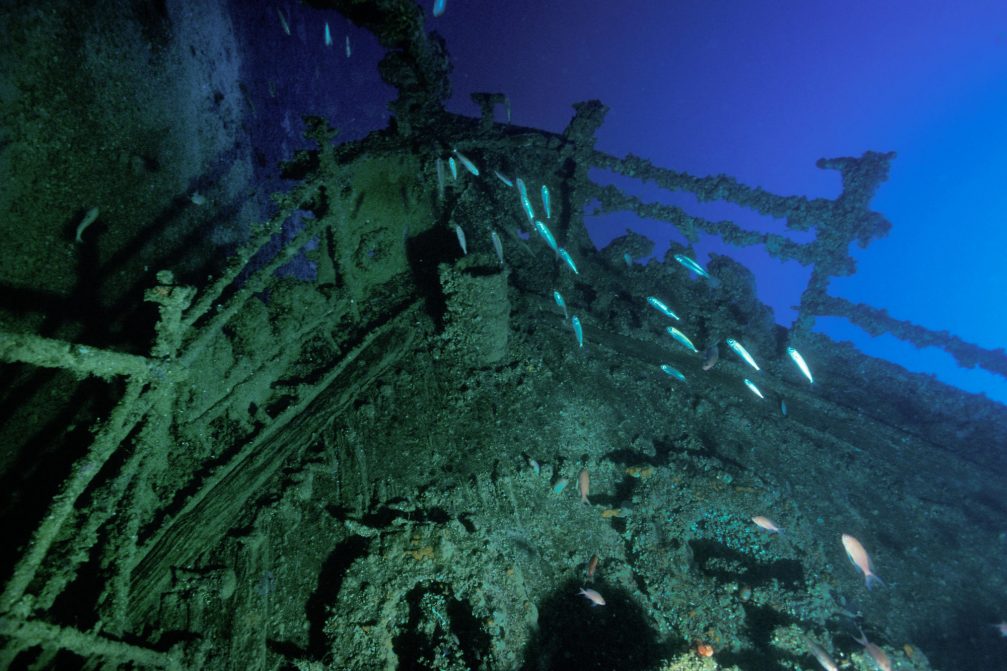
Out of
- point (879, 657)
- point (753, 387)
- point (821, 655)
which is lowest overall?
point (879, 657)

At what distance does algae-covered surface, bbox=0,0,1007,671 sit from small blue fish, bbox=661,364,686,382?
152mm

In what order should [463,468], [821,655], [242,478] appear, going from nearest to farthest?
[242,478] < [821,655] < [463,468]

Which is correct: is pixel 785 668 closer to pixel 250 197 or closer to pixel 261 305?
pixel 261 305

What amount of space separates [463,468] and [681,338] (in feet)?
12.2

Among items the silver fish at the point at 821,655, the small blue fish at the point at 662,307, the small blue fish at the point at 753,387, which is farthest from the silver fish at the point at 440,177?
the silver fish at the point at 821,655

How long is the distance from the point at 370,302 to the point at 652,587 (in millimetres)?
3973

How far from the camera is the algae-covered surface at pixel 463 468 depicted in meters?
2.48

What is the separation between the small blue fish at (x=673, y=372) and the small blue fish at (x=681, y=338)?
0.45 meters

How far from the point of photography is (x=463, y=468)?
147 inches

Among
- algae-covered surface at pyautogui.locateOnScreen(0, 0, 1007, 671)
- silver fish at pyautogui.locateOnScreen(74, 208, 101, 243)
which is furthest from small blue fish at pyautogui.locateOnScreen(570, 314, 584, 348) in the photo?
silver fish at pyautogui.locateOnScreen(74, 208, 101, 243)

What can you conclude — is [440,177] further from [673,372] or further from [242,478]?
[242,478]

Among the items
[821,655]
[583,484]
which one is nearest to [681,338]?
[583,484]

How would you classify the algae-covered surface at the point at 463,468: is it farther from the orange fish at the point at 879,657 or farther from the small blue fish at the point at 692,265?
the small blue fish at the point at 692,265

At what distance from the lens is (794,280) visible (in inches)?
5408
